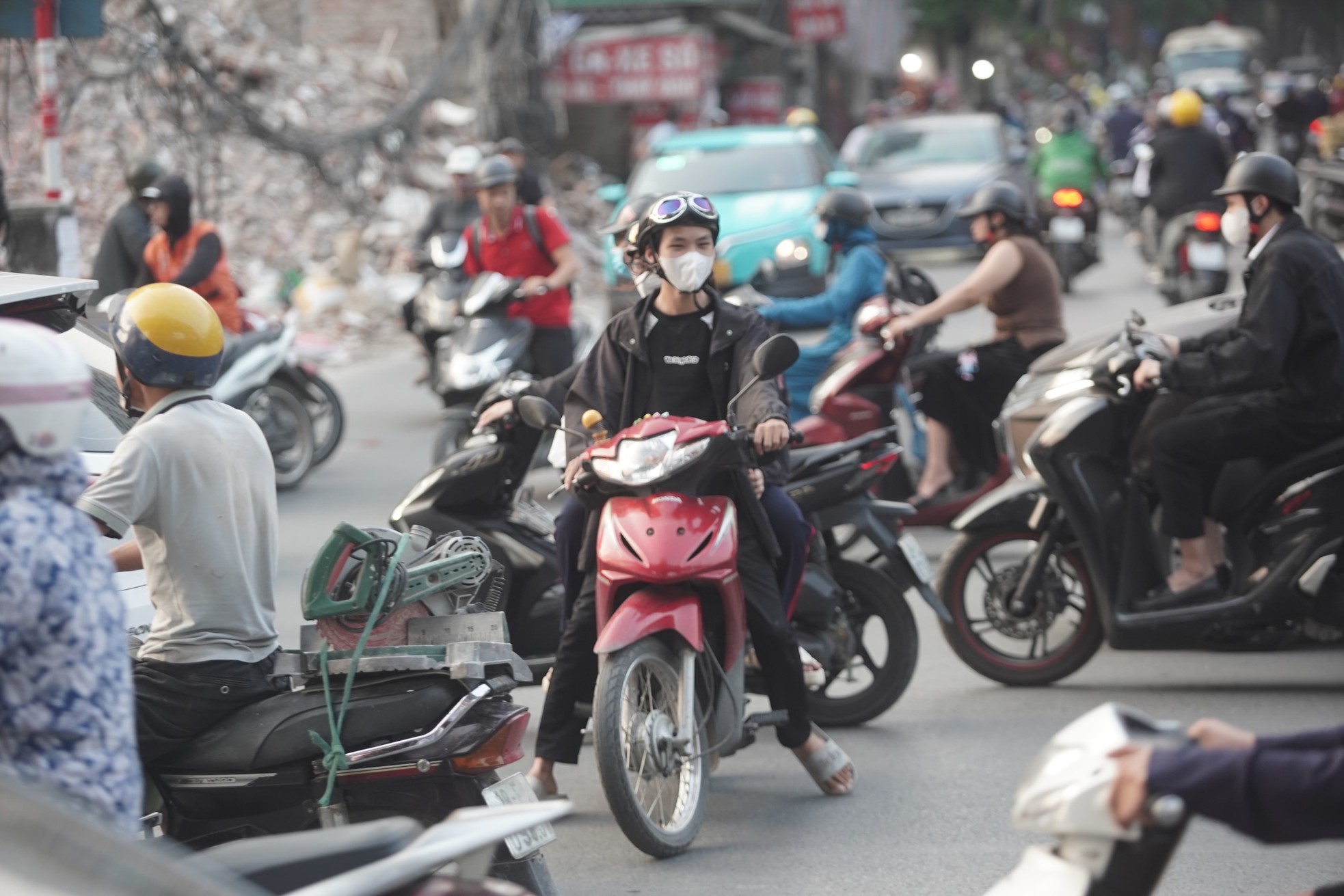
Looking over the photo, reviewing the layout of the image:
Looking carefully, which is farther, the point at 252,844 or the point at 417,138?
the point at 417,138

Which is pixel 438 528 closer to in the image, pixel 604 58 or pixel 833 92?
pixel 604 58

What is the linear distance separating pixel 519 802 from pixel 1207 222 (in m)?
11.5

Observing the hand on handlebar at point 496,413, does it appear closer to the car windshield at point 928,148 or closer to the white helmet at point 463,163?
the white helmet at point 463,163

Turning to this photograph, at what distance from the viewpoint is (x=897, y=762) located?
586 cm

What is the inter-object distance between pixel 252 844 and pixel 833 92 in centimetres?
4322

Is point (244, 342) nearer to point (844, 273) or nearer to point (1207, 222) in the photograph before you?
point (844, 273)

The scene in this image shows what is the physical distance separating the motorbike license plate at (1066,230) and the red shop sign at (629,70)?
9.41m

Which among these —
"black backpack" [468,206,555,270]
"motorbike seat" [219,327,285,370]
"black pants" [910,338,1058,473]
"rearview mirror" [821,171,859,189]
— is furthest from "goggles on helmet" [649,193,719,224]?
"rearview mirror" [821,171,859,189]

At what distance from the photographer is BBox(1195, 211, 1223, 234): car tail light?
14328 mm

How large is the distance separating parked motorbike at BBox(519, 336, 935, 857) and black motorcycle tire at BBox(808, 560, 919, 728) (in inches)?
40.9

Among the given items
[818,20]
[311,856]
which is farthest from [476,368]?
[818,20]

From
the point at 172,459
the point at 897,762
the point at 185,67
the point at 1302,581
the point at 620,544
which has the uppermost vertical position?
the point at 185,67

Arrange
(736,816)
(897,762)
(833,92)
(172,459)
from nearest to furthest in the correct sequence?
(172,459), (736,816), (897,762), (833,92)

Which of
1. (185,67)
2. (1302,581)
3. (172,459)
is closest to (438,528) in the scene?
(172,459)
